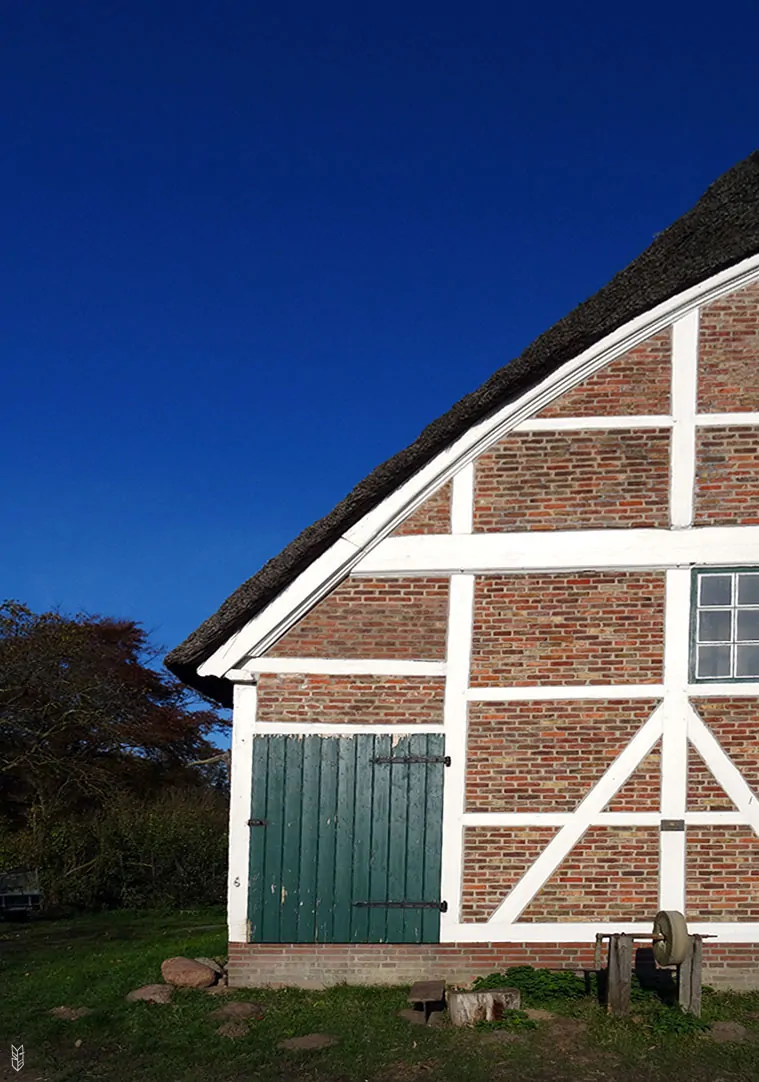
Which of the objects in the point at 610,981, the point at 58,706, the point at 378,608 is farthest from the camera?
the point at 58,706

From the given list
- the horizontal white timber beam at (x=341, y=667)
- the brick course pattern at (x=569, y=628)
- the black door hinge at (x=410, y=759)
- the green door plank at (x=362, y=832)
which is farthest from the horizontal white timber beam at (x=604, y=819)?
the horizontal white timber beam at (x=341, y=667)

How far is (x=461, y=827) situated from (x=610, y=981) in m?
1.79

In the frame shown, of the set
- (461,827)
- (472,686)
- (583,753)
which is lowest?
(461,827)

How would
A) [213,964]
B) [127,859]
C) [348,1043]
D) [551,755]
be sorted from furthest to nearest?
1. [127,859]
2. [213,964]
3. [551,755]
4. [348,1043]

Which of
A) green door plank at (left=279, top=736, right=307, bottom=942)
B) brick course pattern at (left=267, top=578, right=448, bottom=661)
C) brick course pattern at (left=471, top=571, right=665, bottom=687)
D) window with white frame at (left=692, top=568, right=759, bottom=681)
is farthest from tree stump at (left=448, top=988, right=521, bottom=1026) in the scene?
window with white frame at (left=692, top=568, right=759, bottom=681)

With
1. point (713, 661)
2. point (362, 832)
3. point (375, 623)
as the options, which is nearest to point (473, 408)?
point (375, 623)

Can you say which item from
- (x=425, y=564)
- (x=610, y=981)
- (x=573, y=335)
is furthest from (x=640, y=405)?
(x=610, y=981)

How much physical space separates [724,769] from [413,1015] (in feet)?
11.3

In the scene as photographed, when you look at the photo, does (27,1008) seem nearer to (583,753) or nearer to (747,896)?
(583,753)

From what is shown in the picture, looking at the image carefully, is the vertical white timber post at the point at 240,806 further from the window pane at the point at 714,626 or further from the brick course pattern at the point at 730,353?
the brick course pattern at the point at 730,353

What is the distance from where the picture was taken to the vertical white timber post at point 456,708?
8.90 m

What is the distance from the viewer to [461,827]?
897cm

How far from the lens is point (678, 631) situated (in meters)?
9.05

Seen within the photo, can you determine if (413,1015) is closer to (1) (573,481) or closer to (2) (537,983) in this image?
(2) (537,983)
